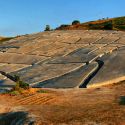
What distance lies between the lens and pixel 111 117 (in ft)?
50.7

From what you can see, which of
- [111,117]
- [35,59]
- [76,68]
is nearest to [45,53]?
[35,59]

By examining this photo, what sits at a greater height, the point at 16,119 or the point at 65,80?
the point at 65,80

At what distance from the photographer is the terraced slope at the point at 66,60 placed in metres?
29.0

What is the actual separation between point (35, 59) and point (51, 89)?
1221 centimetres

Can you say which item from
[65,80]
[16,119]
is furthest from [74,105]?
[65,80]

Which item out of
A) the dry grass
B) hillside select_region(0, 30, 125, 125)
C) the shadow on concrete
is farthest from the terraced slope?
the shadow on concrete

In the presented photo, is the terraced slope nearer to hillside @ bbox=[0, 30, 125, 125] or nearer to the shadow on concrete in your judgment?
hillside @ bbox=[0, 30, 125, 125]

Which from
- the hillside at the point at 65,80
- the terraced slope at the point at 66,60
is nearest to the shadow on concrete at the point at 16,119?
the hillside at the point at 65,80

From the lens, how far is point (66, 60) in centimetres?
3612

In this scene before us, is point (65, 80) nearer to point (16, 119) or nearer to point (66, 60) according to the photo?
point (66, 60)

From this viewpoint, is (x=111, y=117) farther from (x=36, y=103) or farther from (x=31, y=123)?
(x=36, y=103)

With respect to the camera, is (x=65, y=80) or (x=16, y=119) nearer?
(x=16, y=119)

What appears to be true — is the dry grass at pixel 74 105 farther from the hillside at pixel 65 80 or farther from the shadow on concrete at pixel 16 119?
the shadow on concrete at pixel 16 119

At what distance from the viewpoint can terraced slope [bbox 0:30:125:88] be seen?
95.2ft
